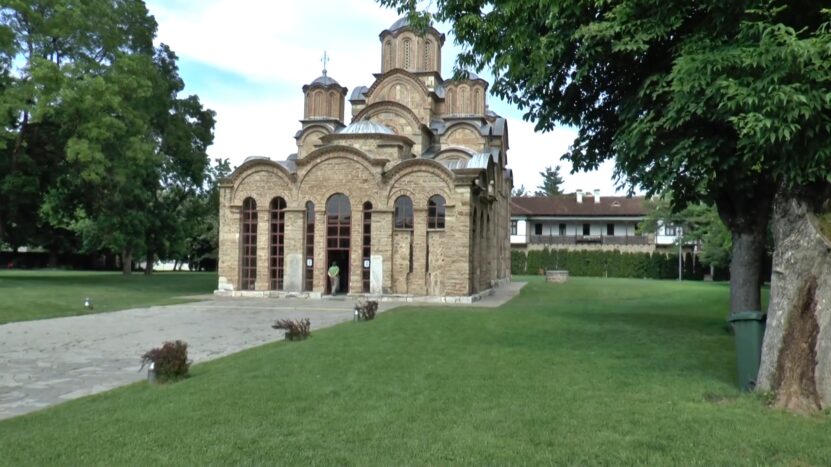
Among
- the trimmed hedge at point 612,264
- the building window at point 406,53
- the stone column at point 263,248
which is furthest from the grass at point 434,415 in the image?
the trimmed hedge at point 612,264

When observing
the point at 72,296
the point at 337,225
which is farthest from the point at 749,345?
the point at 72,296

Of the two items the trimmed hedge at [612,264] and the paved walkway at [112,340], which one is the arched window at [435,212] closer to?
the paved walkway at [112,340]

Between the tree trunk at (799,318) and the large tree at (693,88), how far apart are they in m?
0.02

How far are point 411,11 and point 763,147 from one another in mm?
5531

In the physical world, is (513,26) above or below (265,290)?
above

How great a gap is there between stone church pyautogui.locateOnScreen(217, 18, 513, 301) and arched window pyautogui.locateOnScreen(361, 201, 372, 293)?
0.04 metres

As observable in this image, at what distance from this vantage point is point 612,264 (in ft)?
Answer: 181

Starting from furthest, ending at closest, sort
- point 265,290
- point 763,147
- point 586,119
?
1. point 265,290
2. point 586,119
3. point 763,147

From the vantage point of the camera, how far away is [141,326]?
17.2 m

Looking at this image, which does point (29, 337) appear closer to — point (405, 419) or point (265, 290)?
point (405, 419)

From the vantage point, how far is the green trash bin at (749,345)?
25.7 feet

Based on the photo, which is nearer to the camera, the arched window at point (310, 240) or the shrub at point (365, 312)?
the shrub at point (365, 312)

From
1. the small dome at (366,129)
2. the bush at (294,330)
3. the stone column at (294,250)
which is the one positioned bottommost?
the bush at (294,330)

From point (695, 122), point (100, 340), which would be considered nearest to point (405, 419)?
point (695, 122)
